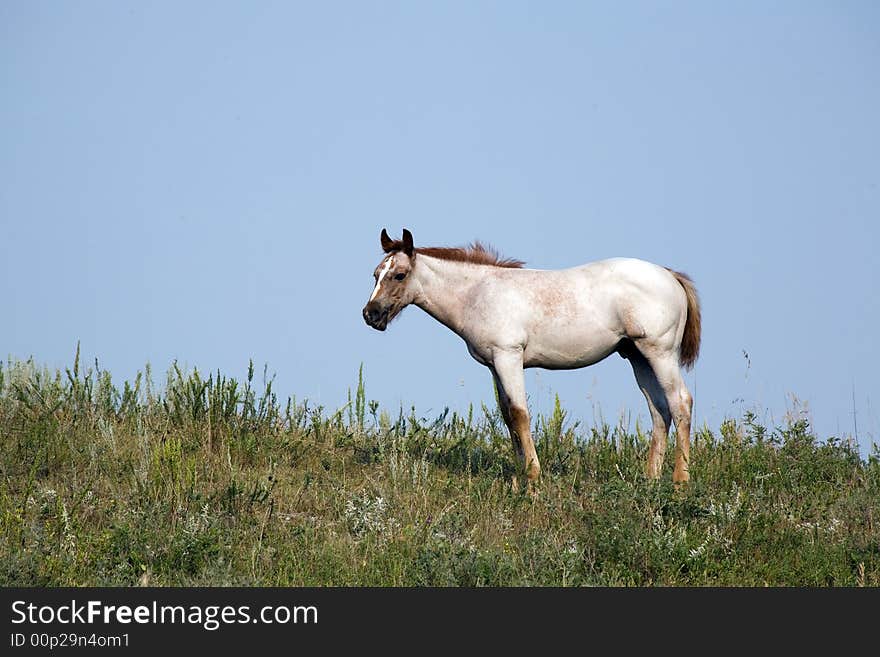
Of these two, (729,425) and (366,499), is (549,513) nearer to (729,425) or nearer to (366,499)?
(366,499)

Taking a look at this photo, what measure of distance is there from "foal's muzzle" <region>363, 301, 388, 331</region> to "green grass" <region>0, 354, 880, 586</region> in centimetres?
144

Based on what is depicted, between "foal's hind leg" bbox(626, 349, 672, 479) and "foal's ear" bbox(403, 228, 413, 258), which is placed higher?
"foal's ear" bbox(403, 228, 413, 258)

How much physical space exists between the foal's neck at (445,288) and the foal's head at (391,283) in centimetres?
15

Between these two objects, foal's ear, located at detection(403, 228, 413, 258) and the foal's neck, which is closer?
foal's ear, located at detection(403, 228, 413, 258)

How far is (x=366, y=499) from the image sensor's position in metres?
10.3

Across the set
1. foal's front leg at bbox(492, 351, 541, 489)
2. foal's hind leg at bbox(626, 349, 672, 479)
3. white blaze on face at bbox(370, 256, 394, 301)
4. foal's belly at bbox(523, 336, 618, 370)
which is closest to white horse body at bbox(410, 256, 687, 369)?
foal's belly at bbox(523, 336, 618, 370)

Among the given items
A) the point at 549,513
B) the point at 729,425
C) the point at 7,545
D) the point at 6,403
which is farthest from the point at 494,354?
the point at 6,403

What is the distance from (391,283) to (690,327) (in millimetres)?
3440

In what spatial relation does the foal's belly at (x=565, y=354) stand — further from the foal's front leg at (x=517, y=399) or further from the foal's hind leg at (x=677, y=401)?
the foal's hind leg at (x=677, y=401)

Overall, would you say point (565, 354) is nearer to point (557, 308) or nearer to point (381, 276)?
point (557, 308)

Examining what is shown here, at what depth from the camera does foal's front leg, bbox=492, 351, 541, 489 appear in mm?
10859

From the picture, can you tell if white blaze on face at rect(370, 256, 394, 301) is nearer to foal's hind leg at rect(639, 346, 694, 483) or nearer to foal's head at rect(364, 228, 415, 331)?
foal's head at rect(364, 228, 415, 331)

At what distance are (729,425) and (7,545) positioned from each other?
27.8 ft

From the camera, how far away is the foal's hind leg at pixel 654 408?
11.5 m
